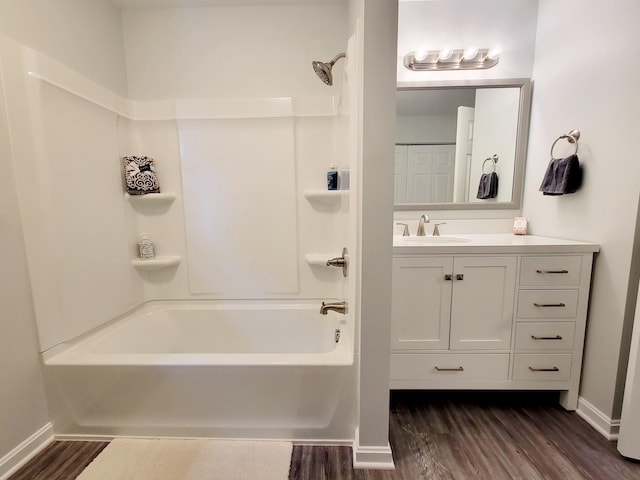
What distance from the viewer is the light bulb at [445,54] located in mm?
1779

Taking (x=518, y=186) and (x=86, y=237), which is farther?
(x=518, y=186)

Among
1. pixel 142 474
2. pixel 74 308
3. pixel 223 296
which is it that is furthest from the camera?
pixel 223 296

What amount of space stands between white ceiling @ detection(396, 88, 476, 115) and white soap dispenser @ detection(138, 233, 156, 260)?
197cm

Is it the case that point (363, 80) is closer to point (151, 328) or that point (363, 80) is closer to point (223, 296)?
point (223, 296)

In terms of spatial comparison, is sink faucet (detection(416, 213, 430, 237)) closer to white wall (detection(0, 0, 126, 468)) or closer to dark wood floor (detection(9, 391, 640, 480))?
dark wood floor (detection(9, 391, 640, 480))

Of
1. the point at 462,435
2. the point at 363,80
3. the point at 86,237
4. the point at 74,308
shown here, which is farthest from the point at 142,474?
the point at 363,80

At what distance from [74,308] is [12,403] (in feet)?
1.45

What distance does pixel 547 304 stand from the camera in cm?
150

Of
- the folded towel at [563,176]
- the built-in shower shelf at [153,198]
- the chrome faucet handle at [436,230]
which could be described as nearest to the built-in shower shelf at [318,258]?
the chrome faucet handle at [436,230]

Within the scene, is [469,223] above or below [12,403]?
above

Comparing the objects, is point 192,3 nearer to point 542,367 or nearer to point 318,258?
point 318,258

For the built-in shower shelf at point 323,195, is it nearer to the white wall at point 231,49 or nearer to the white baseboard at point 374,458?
the white wall at point 231,49

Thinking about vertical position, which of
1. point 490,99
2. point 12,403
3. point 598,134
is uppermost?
point 490,99

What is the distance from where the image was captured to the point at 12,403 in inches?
48.6
